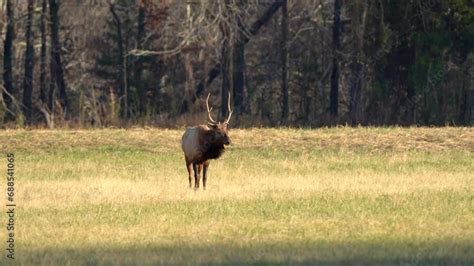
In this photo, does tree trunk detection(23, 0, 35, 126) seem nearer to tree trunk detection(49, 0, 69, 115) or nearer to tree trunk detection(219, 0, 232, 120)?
tree trunk detection(49, 0, 69, 115)

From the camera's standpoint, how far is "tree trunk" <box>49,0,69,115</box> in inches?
1795

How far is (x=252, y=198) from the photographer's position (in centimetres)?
1906

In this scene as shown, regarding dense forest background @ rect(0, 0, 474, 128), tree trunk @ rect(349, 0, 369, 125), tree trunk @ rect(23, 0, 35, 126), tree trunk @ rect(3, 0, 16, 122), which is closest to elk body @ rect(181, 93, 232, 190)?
dense forest background @ rect(0, 0, 474, 128)

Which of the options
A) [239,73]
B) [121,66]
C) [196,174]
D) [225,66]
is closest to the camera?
[196,174]

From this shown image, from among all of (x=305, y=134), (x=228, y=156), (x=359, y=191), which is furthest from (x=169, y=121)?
(x=359, y=191)

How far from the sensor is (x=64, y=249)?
13945 mm

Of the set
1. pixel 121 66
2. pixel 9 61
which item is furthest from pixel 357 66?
pixel 9 61

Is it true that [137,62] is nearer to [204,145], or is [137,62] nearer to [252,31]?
[252,31]

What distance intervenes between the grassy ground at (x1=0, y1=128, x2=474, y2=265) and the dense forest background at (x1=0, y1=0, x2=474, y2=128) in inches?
306

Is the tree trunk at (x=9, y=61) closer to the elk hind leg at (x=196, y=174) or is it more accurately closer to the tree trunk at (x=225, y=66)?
the tree trunk at (x=225, y=66)

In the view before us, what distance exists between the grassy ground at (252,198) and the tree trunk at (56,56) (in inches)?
599

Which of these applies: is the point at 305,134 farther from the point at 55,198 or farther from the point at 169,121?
the point at 55,198

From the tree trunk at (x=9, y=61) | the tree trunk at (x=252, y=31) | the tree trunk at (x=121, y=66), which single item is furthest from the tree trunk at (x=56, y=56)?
the tree trunk at (x=252, y=31)

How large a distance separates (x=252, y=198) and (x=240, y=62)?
24.6 m
